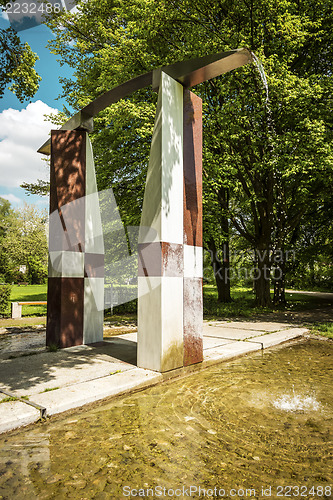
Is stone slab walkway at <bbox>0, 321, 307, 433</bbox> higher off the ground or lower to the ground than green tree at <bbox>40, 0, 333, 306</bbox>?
lower

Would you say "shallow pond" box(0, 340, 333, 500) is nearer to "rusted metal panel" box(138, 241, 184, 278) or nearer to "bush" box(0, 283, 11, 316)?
"rusted metal panel" box(138, 241, 184, 278)

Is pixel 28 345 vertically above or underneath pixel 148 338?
underneath

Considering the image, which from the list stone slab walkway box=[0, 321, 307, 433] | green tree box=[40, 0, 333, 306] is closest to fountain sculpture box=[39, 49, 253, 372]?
stone slab walkway box=[0, 321, 307, 433]

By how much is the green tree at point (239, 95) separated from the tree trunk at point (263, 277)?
0.15 ft

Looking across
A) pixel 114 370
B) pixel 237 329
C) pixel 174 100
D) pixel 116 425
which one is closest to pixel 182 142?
pixel 174 100

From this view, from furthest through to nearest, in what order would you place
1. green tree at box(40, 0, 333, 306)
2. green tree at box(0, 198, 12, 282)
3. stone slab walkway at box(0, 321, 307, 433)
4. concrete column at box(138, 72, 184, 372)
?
green tree at box(0, 198, 12, 282)
green tree at box(40, 0, 333, 306)
concrete column at box(138, 72, 184, 372)
stone slab walkway at box(0, 321, 307, 433)

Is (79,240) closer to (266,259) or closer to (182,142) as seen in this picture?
(182,142)

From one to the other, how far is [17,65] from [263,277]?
1136 cm

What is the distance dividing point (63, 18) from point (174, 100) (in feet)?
44.5

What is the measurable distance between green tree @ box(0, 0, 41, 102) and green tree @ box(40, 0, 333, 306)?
318cm

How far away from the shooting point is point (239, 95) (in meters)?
11.3

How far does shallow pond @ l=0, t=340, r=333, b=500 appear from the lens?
2369 millimetres

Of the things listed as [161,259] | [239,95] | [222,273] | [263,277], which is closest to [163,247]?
[161,259]

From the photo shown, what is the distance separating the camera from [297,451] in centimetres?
287
